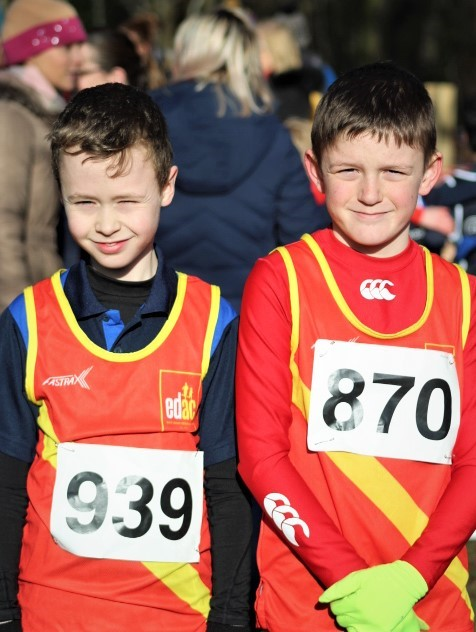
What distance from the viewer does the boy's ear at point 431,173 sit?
3.42 metres

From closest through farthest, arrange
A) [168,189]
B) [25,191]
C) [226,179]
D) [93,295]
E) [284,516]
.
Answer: [284,516] < [93,295] < [168,189] < [25,191] < [226,179]

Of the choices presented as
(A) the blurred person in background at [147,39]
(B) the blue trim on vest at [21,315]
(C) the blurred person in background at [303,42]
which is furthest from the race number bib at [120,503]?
(C) the blurred person in background at [303,42]

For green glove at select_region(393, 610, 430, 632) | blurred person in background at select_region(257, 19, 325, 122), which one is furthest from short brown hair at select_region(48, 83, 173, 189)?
blurred person in background at select_region(257, 19, 325, 122)

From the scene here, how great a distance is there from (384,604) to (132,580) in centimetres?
70

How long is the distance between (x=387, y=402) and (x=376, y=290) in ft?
1.12

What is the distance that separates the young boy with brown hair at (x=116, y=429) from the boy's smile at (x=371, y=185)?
1.55ft

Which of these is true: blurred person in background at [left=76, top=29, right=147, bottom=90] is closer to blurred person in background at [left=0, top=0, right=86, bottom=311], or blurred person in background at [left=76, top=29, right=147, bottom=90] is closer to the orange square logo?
blurred person in background at [left=0, top=0, right=86, bottom=311]

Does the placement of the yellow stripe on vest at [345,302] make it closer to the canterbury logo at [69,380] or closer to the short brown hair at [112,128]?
the short brown hair at [112,128]

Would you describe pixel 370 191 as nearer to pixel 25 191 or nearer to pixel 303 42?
pixel 25 191

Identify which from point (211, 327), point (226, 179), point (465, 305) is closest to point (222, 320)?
point (211, 327)

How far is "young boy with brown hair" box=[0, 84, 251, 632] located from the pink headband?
259 cm

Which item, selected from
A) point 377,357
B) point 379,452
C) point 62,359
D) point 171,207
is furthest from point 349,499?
point 171,207

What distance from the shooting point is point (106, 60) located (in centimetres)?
614

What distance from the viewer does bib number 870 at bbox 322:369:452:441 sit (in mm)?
3221
